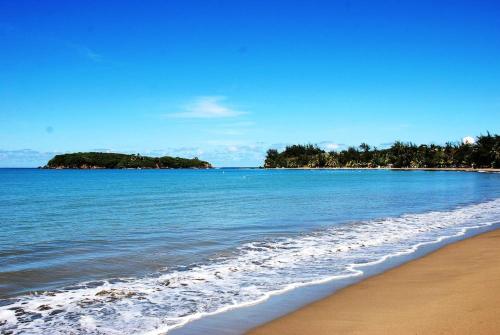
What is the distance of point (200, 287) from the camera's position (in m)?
9.02

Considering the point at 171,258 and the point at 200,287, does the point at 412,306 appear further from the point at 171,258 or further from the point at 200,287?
the point at 171,258

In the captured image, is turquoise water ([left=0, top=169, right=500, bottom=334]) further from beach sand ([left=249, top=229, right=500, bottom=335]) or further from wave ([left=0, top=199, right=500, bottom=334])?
beach sand ([left=249, top=229, right=500, bottom=335])

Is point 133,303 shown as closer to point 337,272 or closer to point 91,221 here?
point 337,272

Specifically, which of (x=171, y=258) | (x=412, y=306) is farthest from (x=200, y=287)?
(x=412, y=306)

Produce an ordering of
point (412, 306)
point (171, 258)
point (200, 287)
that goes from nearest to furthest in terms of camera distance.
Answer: point (412, 306) → point (200, 287) → point (171, 258)

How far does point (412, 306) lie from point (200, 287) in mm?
4255

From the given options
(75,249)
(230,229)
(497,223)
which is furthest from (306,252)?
(497,223)

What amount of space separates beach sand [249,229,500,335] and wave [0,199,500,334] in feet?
4.05

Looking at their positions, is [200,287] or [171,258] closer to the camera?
[200,287]

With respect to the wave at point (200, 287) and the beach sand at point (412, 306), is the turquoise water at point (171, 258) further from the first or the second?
the beach sand at point (412, 306)

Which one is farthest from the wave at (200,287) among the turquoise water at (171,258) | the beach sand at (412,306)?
the beach sand at (412,306)

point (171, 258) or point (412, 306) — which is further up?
point (412, 306)

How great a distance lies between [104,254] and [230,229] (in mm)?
6402

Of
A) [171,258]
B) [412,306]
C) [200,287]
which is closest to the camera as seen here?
[412,306]
